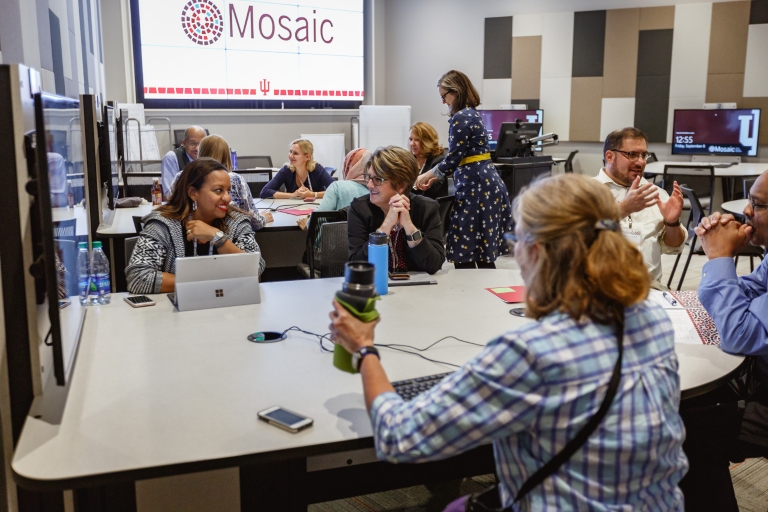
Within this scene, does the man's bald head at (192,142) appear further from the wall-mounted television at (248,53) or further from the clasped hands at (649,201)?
the clasped hands at (649,201)

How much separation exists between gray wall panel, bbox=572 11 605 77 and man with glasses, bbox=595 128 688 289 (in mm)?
5855

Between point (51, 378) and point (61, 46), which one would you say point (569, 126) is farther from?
point (51, 378)

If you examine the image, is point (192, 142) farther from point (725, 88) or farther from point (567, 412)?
point (725, 88)

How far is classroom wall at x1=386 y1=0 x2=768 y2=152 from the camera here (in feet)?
26.2

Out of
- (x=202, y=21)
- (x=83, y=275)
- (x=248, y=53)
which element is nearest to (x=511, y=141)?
(x=248, y=53)

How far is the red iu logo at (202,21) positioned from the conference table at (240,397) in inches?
246

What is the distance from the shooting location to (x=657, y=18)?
8.20 m

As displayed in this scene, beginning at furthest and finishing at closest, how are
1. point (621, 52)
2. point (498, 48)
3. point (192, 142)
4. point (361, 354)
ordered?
point (498, 48) → point (621, 52) → point (192, 142) → point (361, 354)

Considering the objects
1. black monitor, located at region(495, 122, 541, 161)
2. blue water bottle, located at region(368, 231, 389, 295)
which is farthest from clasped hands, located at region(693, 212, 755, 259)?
black monitor, located at region(495, 122, 541, 161)

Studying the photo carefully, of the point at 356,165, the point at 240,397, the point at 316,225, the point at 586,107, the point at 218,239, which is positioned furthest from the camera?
the point at 586,107

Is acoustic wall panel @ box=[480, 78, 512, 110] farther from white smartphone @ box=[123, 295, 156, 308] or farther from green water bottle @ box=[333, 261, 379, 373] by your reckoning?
green water bottle @ box=[333, 261, 379, 373]

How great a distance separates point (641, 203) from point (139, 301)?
6.47 ft


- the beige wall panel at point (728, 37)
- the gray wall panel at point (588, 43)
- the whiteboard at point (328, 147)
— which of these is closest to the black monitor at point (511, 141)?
the gray wall panel at point (588, 43)

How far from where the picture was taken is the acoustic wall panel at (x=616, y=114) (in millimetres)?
8445
